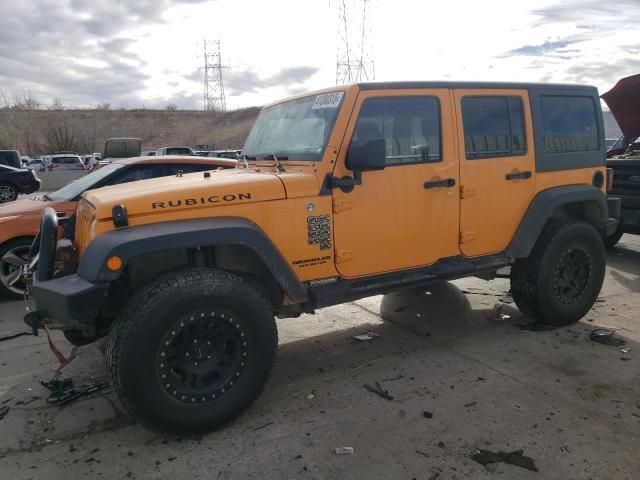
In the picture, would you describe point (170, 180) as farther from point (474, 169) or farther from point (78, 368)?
point (474, 169)

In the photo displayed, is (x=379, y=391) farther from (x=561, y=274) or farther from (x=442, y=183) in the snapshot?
(x=561, y=274)

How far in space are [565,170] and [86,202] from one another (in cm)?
399

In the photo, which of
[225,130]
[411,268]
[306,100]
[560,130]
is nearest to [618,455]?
[411,268]

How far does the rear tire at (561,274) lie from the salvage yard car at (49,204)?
327 cm

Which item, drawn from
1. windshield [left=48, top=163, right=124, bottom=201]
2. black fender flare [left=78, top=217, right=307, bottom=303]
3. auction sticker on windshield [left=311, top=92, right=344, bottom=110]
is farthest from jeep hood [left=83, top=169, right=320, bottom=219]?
windshield [left=48, top=163, right=124, bottom=201]

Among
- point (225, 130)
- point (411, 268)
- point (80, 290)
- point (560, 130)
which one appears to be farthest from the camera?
point (225, 130)

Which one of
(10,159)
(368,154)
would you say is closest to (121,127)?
(10,159)

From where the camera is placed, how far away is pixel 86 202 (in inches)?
136

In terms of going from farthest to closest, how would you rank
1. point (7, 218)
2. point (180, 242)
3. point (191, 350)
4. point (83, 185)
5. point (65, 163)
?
1. point (65, 163)
2. point (83, 185)
3. point (7, 218)
4. point (191, 350)
5. point (180, 242)

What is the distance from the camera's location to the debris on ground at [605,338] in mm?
4277

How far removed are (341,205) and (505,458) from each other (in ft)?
5.97

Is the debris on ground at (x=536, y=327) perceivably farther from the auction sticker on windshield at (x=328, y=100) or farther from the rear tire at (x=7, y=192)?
the rear tire at (x=7, y=192)

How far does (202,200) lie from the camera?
3078 millimetres

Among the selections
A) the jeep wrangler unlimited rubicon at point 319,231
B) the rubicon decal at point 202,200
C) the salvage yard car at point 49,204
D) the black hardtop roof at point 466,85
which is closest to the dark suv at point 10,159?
the salvage yard car at point 49,204
